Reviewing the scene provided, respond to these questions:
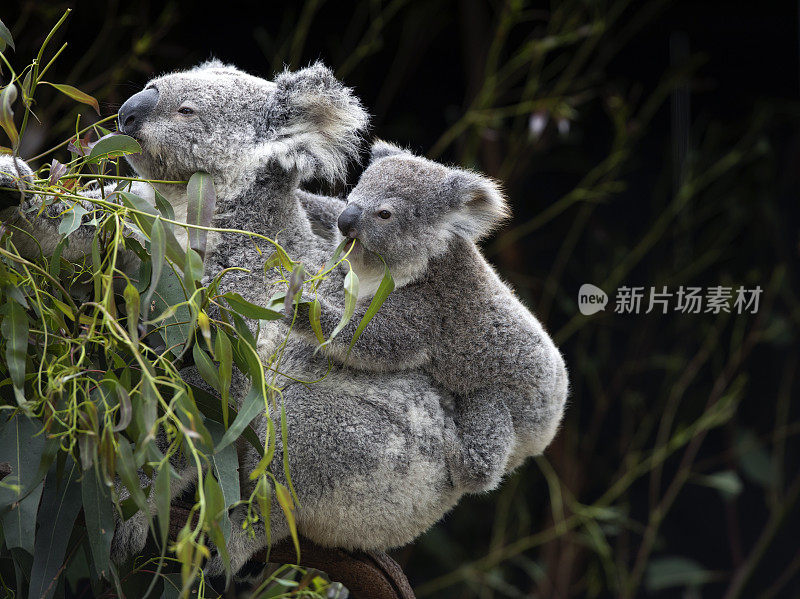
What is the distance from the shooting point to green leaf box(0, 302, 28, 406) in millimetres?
1096

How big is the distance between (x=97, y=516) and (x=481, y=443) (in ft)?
2.26

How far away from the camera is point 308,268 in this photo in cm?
166

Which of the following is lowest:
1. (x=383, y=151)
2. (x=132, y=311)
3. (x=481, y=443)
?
(x=481, y=443)

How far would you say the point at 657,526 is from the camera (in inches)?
147

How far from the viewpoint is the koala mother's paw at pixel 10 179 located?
1310 mm

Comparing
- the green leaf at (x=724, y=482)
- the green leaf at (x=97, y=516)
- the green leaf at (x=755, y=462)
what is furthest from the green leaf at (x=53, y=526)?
the green leaf at (x=755, y=462)

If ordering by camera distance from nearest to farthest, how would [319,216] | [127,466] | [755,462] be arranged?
[127,466]
[319,216]
[755,462]

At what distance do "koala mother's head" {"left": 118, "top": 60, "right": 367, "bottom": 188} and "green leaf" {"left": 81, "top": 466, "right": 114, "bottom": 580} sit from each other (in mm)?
642

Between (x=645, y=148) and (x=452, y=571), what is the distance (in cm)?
199

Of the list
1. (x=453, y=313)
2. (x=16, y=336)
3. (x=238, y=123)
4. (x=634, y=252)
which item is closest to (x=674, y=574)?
(x=634, y=252)

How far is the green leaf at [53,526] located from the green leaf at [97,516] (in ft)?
0.13

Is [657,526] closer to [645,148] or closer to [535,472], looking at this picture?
[535,472]

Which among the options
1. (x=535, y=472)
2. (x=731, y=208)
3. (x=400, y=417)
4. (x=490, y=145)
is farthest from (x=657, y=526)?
(x=400, y=417)

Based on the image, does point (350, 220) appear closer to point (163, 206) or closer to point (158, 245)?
point (163, 206)
